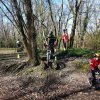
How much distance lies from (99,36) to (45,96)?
35.3 feet

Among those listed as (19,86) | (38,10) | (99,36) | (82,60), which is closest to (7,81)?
(19,86)

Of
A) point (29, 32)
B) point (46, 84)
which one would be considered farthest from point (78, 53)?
point (46, 84)

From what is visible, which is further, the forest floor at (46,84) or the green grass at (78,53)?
the green grass at (78,53)

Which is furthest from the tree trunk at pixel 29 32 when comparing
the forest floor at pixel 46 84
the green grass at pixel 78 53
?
the green grass at pixel 78 53

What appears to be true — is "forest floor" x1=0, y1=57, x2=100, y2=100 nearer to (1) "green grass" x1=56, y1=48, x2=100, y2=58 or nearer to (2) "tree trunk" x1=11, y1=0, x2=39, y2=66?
(2) "tree trunk" x1=11, y1=0, x2=39, y2=66

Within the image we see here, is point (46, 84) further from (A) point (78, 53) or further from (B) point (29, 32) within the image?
(A) point (78, 53)

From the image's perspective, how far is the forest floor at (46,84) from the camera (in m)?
11.2

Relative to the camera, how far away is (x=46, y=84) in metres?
13.1

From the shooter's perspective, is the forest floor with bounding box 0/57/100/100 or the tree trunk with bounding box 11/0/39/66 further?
the tree trunk with bounding box 11/0/39/66

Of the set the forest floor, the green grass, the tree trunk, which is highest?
the tree trunk

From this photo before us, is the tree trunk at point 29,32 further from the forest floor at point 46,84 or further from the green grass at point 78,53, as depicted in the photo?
the green grass at point 78,53

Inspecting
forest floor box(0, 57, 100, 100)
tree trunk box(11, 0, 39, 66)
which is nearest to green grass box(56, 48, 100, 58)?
forest floor box(0, 57, 100, 100)

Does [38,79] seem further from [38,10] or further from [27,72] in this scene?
[38,10]

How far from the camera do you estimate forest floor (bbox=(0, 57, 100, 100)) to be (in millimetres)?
11250
